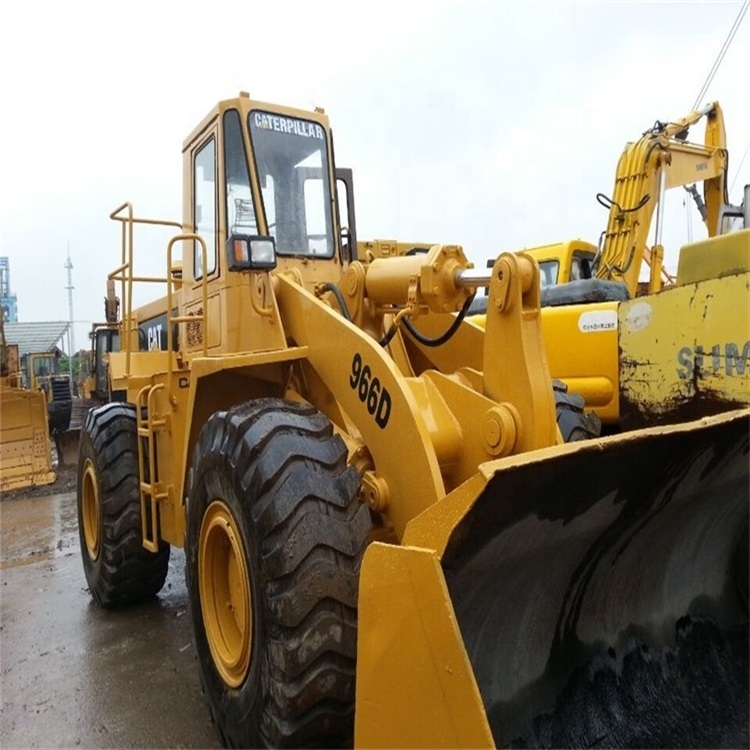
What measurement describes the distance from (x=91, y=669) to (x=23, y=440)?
7713 mm

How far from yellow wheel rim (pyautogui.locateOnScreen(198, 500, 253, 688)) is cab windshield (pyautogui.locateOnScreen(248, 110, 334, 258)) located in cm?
160

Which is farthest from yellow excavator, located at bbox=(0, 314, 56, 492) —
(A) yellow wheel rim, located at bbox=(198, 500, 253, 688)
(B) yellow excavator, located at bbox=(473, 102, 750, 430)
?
(A) yellow wheel rim, located at bbox=(198, 500, 253, 688)

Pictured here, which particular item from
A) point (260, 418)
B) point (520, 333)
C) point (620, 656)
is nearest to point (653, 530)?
point (620, 656)

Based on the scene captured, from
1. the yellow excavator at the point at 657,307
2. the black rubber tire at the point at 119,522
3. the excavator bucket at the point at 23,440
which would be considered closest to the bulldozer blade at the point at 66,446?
the excavator bucket at the point at 23,440

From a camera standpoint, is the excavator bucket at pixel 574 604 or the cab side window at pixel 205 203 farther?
the cab side window at pixel 205 203

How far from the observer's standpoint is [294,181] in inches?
160

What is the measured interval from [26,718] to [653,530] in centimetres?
304

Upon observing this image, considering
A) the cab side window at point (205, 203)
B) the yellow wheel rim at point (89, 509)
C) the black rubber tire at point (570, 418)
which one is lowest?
the yellow wheel rim at point (89, 509)

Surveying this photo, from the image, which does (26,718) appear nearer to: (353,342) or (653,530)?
(353,342)

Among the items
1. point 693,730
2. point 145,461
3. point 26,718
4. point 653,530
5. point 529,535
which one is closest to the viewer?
point 529,535

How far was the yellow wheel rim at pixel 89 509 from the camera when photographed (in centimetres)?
515

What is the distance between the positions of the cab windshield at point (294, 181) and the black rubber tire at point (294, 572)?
4.78 feet

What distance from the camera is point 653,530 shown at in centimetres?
277

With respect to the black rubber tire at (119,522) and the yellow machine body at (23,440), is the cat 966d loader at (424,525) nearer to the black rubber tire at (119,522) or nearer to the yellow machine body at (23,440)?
the black rubber tire at (119,522)
